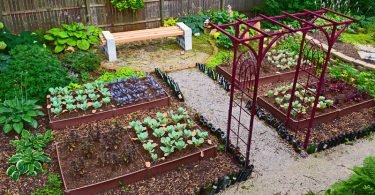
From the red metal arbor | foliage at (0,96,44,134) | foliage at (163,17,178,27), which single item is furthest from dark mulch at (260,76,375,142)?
foliage at (163,17,178,27)

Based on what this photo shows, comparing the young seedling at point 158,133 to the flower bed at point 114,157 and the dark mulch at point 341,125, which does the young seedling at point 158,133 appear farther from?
the dark mulch at point 341,125

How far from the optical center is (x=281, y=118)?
23.2ft

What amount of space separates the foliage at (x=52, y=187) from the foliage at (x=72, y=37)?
16.2 feet

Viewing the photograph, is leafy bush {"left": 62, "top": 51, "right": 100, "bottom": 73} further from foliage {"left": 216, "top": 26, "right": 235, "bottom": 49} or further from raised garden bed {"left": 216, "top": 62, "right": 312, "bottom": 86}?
foliage {"left": 216, "top": 26, "right": 235, "bottom": 49}

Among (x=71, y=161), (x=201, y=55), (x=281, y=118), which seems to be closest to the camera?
(x=71, y=161)

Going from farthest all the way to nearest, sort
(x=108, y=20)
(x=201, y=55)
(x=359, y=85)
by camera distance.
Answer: (x=108, y=20), (x=201, y=55), (x=359, y=85)

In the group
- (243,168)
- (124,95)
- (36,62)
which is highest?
(36,62)

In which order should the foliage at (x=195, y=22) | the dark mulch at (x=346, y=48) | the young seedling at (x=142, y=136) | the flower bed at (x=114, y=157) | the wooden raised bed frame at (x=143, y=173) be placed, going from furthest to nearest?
the foliage at (x=195, y=22) → the dark mulch at (x=346, y=48) → the young seedling at (x=142, y=136) → the flower bed at (x=114, y=157) → the wooden raised bed frame at (x=143, y=173)

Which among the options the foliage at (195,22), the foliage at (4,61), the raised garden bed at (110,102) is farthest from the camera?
the foliage at (195,22)

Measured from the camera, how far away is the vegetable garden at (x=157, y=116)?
5461 millimetres

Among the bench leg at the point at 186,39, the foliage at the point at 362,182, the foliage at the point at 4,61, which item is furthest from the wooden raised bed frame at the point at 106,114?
the foliage at the point at 362,182

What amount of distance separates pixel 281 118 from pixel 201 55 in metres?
3.65

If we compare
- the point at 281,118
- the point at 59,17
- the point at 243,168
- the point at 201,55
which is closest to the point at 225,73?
the point at 201,55

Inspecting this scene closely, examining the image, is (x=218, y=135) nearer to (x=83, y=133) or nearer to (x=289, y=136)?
(x=289, y=136)
